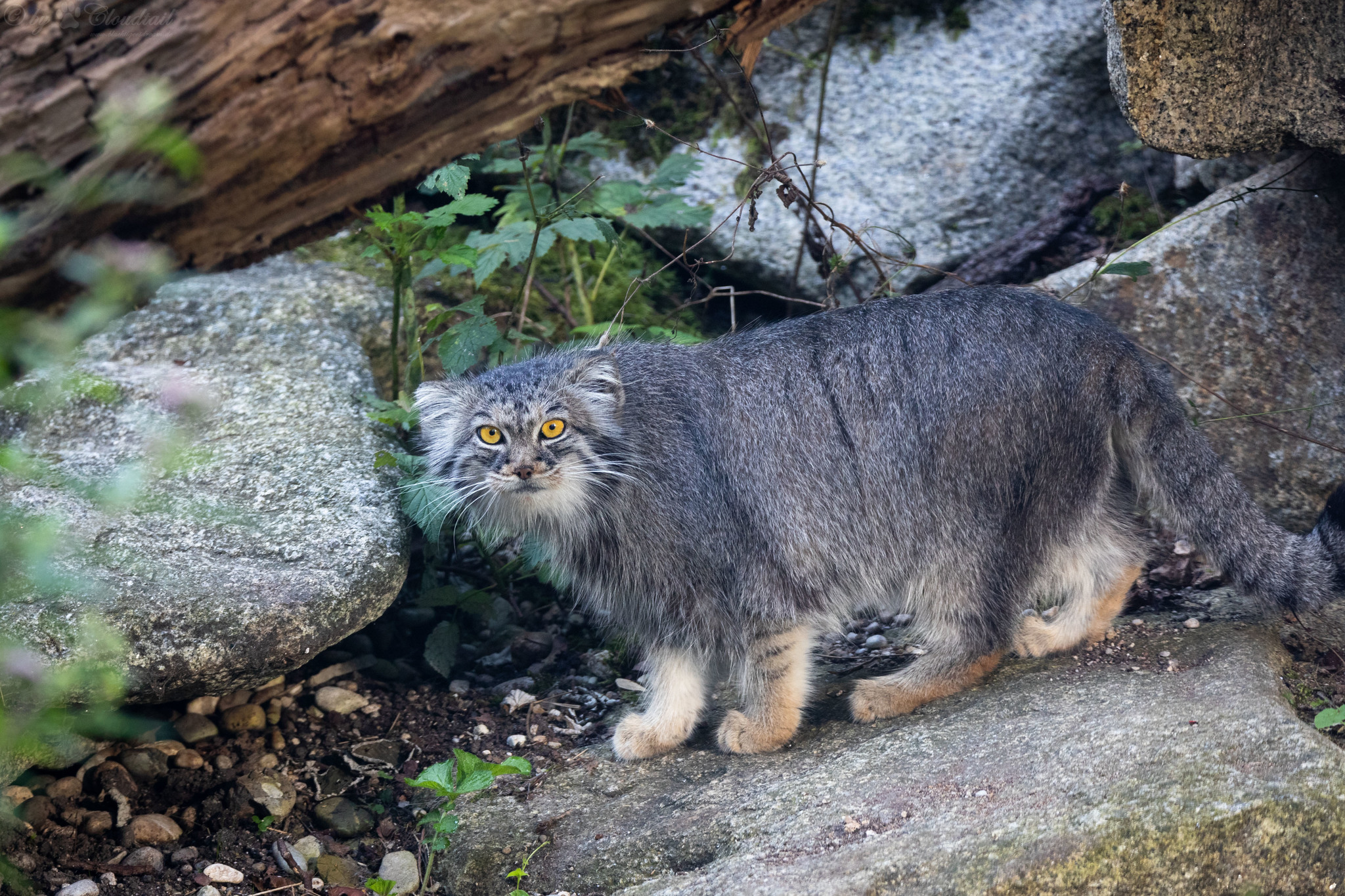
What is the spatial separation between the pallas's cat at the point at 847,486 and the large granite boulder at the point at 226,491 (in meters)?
0.46

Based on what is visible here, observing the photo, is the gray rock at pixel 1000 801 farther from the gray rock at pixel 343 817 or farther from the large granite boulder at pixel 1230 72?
the large granite boulder at pixel 1230 72

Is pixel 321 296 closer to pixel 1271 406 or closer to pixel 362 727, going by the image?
pixel 362 727

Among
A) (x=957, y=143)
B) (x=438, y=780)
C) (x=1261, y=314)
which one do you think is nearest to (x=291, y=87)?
(x=438, y=780)

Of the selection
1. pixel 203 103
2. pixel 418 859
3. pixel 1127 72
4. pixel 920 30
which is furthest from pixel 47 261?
pixel 920 30

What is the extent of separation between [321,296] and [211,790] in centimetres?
233

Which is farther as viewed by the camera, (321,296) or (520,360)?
(321,296)

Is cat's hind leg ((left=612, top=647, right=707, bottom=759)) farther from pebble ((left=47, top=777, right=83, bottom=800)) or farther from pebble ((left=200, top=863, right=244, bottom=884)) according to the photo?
pebble ((left=47, top=777, right=83, bottom=800))

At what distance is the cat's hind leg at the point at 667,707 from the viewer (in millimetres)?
3783

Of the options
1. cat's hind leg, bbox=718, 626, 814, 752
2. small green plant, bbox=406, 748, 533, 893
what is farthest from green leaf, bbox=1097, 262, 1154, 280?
small green plant, bbox=406, 748, 533, 893

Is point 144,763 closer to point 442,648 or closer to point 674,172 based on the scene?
point 442,648

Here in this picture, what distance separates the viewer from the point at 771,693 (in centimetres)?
371

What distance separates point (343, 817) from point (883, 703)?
1.78 metres

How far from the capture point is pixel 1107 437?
369 cm

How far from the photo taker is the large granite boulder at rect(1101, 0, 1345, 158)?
141 inches
